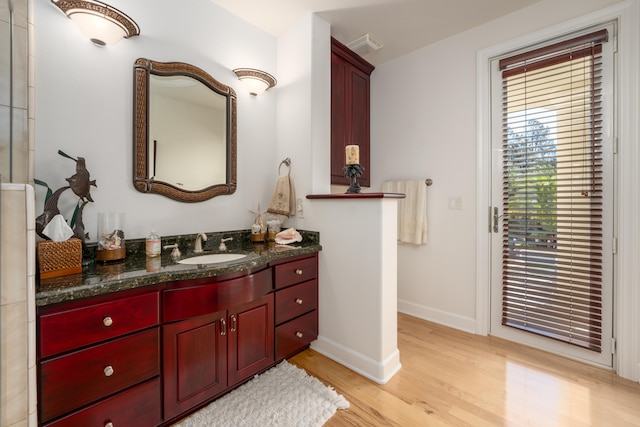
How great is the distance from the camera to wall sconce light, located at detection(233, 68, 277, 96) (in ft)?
6.66

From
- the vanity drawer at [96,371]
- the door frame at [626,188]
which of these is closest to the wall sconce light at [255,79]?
the vanity drawer at [96,371]

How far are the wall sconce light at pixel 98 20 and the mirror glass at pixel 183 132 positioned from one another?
17cm

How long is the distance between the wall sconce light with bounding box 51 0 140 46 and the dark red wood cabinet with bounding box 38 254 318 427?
1.43m

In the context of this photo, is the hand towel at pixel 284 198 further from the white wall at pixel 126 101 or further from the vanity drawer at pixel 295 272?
the vanity drawer at pixel 295 272

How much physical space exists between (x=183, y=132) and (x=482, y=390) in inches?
103

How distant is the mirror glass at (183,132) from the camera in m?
1.64

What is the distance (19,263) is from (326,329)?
174cm

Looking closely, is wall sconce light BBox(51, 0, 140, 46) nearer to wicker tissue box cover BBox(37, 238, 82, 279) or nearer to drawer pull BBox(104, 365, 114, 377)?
wicker tissue box cover BBox(37, 238, 82, 279)

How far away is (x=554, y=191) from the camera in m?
1.97

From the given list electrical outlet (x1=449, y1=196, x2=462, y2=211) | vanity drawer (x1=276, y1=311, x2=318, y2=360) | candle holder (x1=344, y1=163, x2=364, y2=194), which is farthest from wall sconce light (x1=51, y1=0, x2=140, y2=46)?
electrical outlet (x1=449, y1=196, x2=462, y2=211)

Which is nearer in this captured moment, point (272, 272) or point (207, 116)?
point (272, 272)

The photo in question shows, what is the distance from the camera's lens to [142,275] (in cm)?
117

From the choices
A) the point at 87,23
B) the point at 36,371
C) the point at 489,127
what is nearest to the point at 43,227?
the point at 36,371

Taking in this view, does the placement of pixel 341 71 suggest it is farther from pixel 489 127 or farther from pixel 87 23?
pixel 87 23
